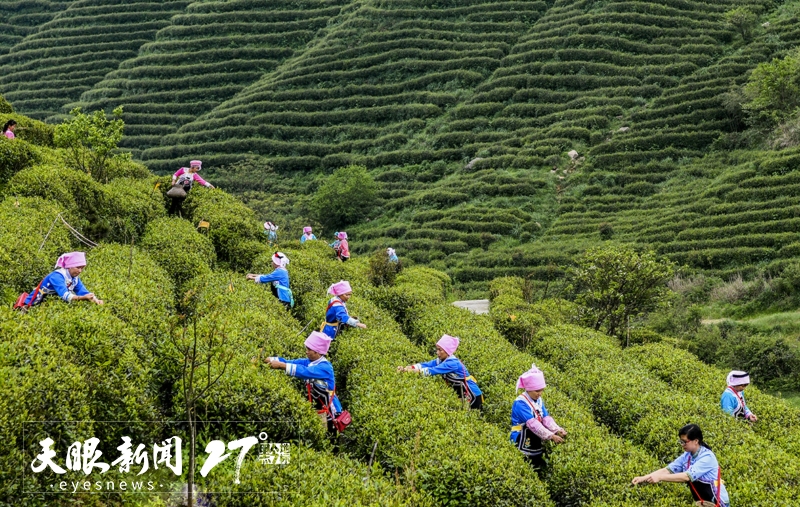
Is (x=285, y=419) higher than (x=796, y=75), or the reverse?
(x=285, y=419)

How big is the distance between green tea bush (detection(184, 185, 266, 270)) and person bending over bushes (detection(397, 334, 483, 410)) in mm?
8397

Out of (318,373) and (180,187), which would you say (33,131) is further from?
(318,373)

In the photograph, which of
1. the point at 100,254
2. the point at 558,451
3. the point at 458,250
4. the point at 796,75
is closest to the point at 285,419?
the point at 558,451

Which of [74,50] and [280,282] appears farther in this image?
[74,50]

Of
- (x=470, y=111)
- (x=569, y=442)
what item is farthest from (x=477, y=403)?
(x=470, y=111)

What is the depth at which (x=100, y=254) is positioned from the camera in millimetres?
11656

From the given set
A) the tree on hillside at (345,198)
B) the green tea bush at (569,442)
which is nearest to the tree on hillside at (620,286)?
the green tea bush at (569,442)

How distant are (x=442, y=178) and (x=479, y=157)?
11.6 feet

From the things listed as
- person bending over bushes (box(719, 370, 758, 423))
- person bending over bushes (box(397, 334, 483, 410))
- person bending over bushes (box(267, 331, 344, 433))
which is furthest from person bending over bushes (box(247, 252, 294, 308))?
person bending over bushes (box(719, 370, 758, 423))

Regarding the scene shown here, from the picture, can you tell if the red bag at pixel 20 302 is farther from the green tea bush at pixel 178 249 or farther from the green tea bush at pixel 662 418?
the green tea bush at pixel 662 418

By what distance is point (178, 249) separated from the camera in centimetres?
1343

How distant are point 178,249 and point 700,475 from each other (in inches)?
440

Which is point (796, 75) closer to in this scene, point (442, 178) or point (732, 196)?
point (732, 196)

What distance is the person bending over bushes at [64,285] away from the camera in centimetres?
818
